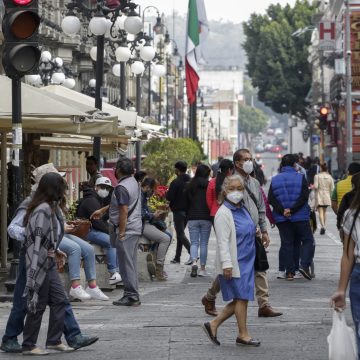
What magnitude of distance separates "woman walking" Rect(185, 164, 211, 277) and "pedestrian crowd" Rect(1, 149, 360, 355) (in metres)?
0.02

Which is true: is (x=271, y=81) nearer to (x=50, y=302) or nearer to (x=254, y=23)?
(x=254, y=23)

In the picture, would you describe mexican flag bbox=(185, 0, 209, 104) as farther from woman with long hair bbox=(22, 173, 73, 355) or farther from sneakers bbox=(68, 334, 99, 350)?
woman with long hair bbox=(22, 173, 73, 355)

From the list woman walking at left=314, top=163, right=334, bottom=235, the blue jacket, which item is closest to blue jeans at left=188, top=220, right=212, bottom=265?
the blue jacket

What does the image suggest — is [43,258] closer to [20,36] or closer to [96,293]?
[20,36]

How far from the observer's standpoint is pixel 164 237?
2152cm

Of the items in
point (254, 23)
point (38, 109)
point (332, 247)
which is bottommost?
point (332, 247)

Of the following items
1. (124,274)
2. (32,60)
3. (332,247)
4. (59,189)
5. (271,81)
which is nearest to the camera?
(59,189)

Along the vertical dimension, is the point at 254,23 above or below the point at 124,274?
above

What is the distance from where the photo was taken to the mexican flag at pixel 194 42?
1989 inches

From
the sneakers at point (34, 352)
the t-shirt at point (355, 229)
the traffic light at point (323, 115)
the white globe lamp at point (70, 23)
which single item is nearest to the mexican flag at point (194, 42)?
the traffic light at point (323, 115)

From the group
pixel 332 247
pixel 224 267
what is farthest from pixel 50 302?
pixel 332 247

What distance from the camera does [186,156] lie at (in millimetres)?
47438

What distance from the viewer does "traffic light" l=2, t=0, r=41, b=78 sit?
16.0 m

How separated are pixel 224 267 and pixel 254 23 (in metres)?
106
